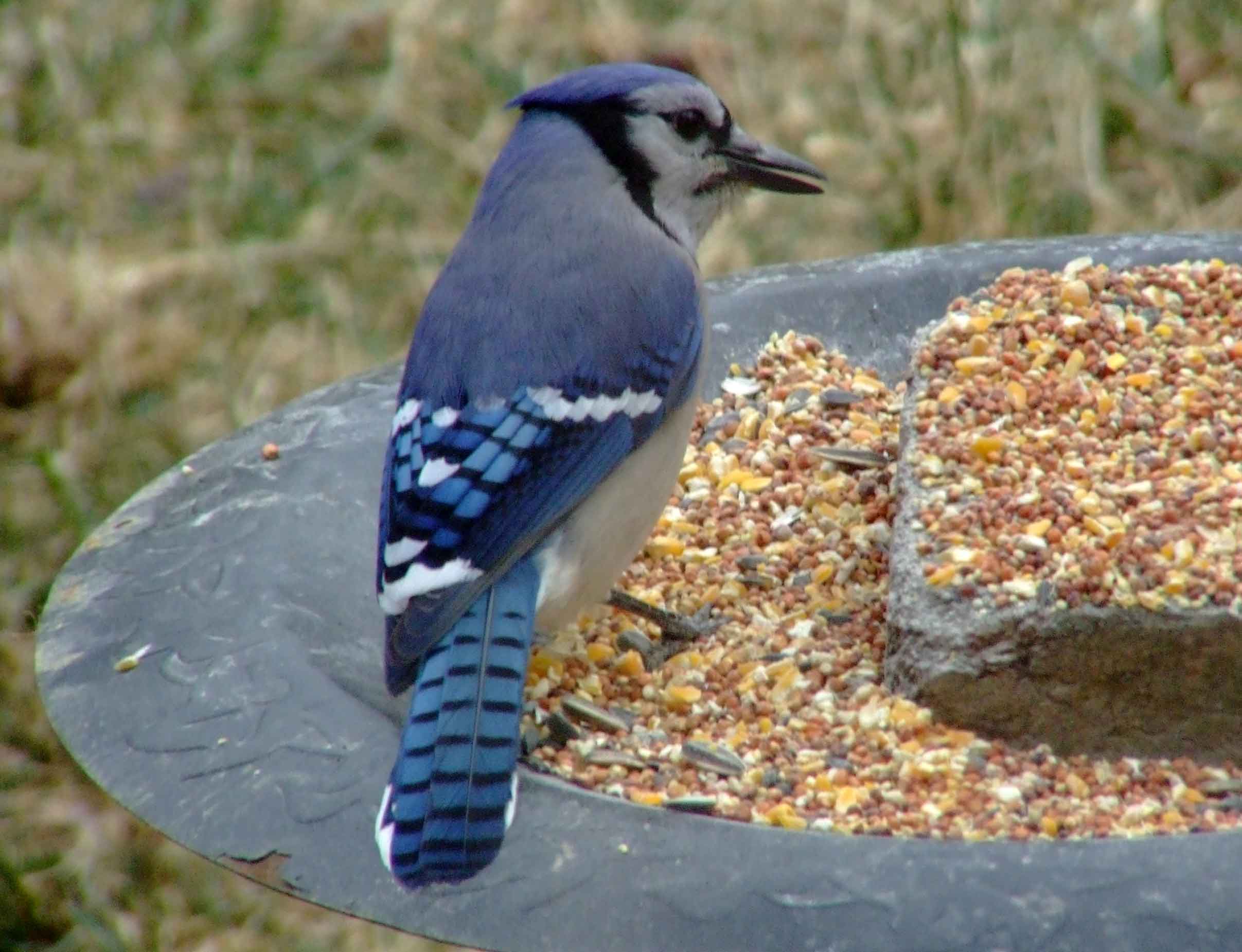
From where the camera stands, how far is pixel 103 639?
2.05m

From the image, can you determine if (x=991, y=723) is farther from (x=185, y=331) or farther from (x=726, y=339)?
(x=185, y=331)

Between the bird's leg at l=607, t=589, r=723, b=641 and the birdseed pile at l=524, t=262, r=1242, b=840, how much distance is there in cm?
1

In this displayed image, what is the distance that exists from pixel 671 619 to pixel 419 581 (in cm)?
45

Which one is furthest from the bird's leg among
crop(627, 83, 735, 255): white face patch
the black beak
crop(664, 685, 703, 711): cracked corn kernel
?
the black beak

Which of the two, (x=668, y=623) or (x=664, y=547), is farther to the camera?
(x=664, y=547)

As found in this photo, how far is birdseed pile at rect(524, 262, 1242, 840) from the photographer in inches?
76.2

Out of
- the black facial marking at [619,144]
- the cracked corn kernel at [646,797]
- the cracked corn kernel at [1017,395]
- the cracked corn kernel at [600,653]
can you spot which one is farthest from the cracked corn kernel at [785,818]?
the black facial marking at [619,144]

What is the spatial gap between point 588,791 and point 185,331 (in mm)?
2974

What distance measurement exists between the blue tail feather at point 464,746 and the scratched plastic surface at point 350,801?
0.02 meters

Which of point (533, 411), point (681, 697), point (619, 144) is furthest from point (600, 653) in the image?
point (619, 144)

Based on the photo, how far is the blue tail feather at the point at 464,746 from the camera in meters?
1.63

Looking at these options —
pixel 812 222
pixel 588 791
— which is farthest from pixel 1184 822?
pixel 812 222

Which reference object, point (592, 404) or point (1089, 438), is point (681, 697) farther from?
point (1089, 438)

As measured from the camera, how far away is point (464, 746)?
1.84 metres
